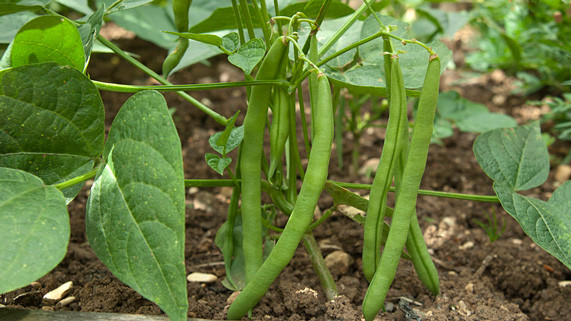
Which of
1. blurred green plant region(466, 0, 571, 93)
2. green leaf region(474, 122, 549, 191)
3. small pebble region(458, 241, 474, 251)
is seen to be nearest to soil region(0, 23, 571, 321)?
small pebble region(458, 241, 474, 251)

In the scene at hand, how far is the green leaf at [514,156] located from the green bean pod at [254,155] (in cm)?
54

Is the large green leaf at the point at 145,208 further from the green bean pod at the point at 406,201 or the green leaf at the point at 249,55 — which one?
the green bean pod at the point at 406,201

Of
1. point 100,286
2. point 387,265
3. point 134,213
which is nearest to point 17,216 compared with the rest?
point 134,213

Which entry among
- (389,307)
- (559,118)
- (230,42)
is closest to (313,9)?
(230,42)

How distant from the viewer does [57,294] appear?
3.62 feet

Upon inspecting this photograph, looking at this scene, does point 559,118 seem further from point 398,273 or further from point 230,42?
point 230,42

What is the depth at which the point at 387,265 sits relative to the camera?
91 cm

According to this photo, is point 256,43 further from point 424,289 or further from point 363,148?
point 363,148

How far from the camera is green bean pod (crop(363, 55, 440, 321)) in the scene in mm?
875

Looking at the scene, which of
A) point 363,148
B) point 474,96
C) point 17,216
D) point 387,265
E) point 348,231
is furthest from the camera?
point 474,96

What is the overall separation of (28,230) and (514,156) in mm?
1033

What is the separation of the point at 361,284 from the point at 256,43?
0.65 m

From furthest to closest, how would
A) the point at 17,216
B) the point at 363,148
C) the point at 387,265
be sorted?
the point at 363,148 < the point at 387,265 < the point at 17,216

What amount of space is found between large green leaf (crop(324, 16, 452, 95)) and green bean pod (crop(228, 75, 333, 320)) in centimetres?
16
